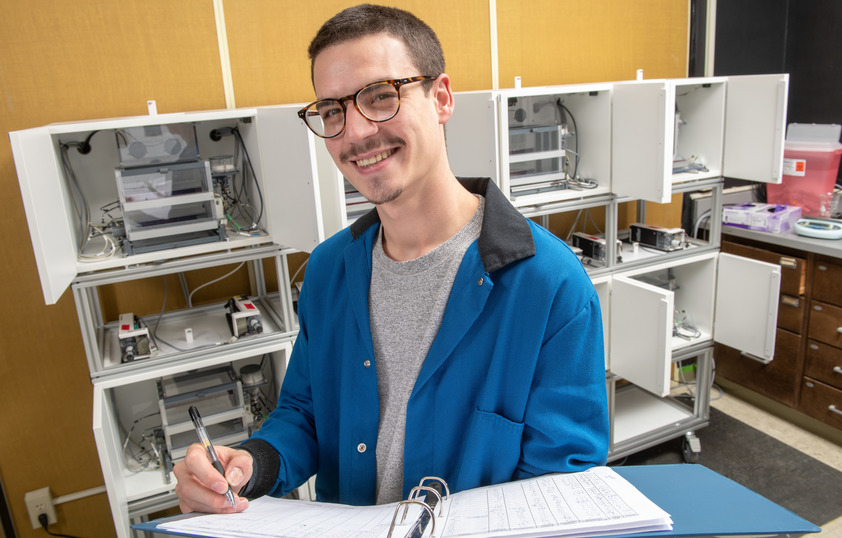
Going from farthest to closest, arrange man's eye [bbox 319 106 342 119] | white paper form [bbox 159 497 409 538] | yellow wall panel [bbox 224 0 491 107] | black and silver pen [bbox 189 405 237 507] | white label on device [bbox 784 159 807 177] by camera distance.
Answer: white label on device [bbox 784 159 807 177]
yellow wall panel [bbox 224 0 491 107]
man's eye [bbox 319 106 342 119]
black and silver pen [bbox 189 405 237 507]
white paper form [bbox 159 497 409 538]

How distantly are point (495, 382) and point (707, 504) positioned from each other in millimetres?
343

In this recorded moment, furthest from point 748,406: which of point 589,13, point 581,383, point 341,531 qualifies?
point 341,531

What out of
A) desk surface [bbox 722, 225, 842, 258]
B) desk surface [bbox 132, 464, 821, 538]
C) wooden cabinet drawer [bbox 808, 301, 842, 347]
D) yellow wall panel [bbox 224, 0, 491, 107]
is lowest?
wooden cabinet drawer [bbox 808, 301, 842, 347]

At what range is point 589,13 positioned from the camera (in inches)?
111

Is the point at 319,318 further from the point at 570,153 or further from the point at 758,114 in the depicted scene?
the point at 758,114

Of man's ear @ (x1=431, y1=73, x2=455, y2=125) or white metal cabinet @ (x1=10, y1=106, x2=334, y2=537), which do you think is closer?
man's ear @ (x1=431, y1=73, x2=455, y2=125)

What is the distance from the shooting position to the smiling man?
885mm

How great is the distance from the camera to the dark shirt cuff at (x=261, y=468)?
924 millimetres

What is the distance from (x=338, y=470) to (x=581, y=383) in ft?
1.58

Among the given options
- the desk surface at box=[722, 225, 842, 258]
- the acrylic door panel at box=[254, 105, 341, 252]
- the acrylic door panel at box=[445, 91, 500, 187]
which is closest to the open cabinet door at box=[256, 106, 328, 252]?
the acrylic door panel at box=[254, 105, 341, 252]

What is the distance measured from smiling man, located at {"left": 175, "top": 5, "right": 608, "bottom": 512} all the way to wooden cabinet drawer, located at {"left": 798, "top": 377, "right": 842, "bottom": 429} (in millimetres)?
2436

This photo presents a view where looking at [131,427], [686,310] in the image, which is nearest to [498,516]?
[131,427]

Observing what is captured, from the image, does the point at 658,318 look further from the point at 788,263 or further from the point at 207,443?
the point at 207,443

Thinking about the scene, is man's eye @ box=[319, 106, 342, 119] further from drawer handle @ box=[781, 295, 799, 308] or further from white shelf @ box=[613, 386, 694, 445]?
drawer handle @ box=[781, 295, 799, 308]
